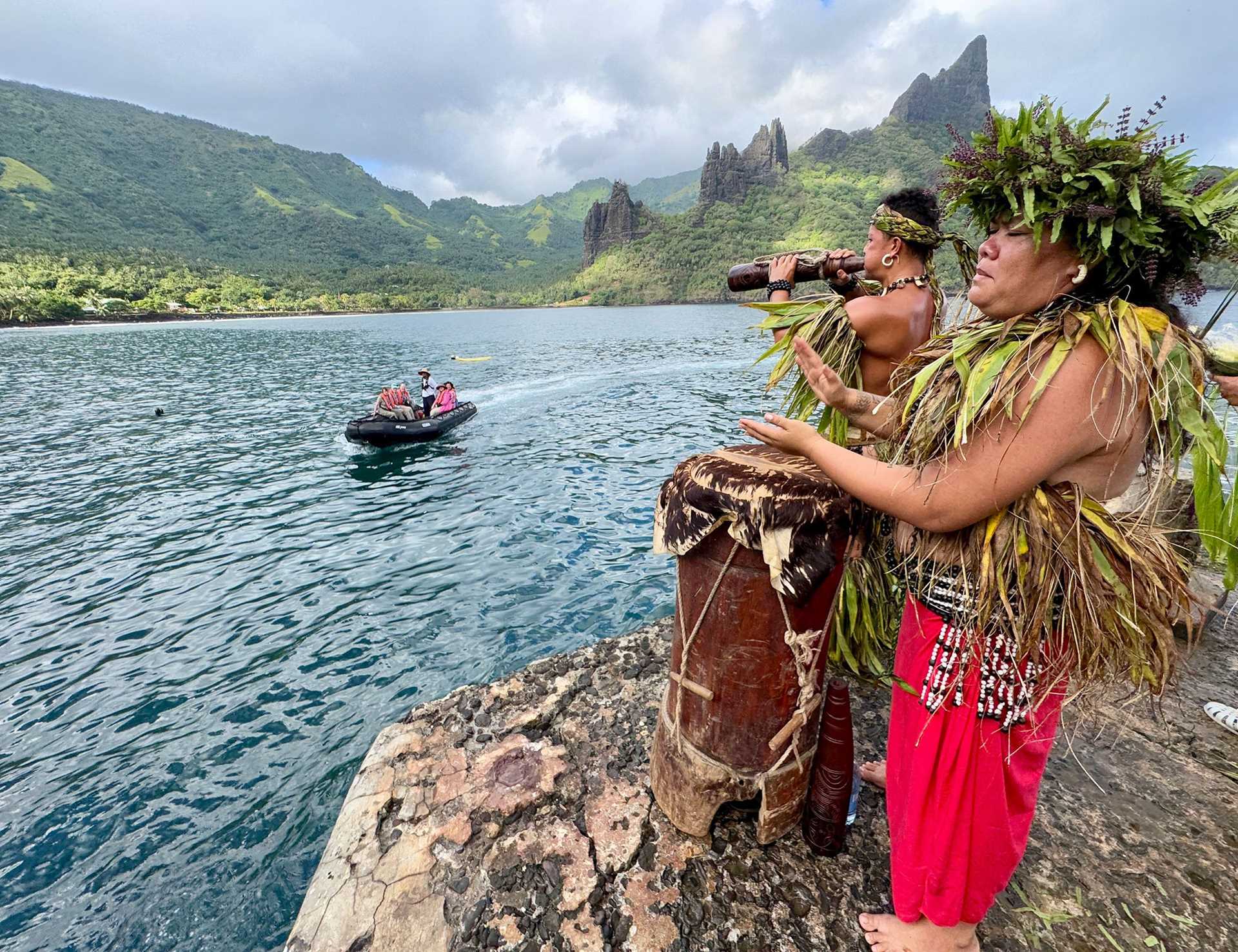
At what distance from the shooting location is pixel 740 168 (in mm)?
135125

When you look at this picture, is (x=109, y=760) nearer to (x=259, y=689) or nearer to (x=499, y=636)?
(x=259, y=689)

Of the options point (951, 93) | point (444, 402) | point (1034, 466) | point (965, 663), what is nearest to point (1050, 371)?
point (1034, 466)

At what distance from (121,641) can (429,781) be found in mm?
5984

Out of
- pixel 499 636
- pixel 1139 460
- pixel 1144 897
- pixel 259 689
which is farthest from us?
pixel 499 636

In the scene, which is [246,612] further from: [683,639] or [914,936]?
[914,936]

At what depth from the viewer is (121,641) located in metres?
6.45

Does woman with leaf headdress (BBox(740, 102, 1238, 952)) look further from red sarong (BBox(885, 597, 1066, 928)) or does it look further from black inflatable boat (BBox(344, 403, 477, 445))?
black inflatable boat (BBox(344, 403, 477, 445))

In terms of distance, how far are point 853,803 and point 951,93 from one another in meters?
210

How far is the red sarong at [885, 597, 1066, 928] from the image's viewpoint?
169cm

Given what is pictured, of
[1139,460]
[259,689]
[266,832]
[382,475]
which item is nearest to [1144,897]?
[1139,460]

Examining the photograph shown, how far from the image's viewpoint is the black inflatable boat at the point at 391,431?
13.9 meters

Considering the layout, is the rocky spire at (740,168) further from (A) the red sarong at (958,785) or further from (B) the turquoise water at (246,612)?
(A) the red sarong at (958,785)

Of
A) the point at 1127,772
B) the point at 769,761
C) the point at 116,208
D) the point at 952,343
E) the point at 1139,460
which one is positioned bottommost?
the point at 1127,772

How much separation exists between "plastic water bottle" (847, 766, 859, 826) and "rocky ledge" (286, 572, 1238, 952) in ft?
0.24
